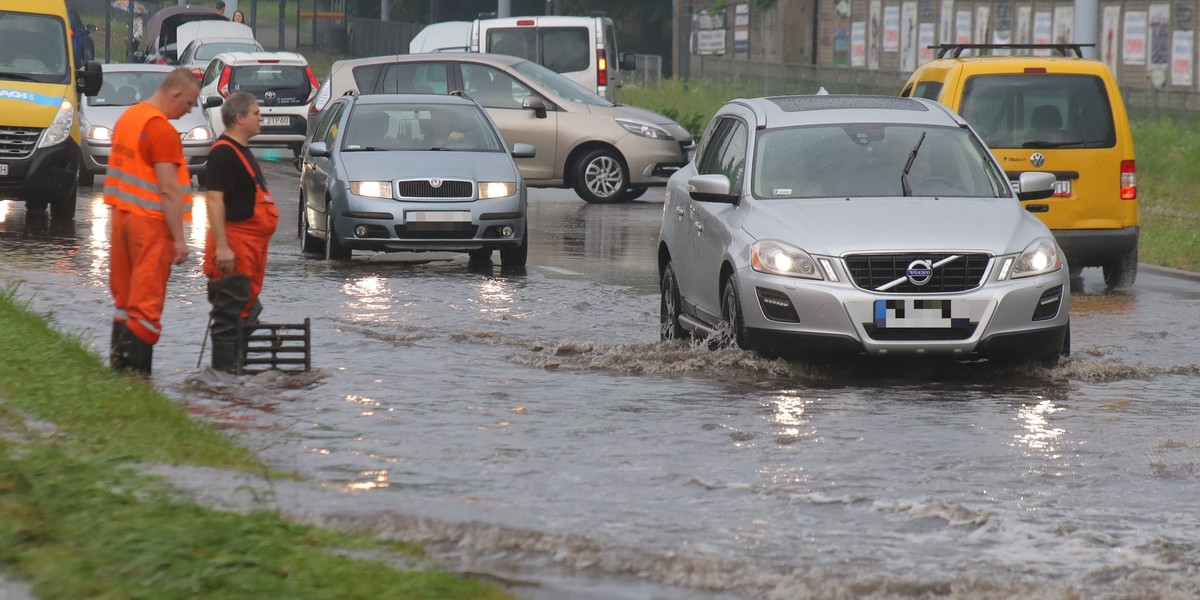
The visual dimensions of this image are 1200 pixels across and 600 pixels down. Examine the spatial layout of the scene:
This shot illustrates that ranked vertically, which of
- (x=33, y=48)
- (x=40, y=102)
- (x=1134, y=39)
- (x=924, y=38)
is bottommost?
(x=40, y=102)

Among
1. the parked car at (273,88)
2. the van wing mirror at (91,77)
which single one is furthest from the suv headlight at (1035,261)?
the parked car at (273,88)

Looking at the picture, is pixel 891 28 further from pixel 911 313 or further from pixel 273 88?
pixel 911 313

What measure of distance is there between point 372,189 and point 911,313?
23.4 ft

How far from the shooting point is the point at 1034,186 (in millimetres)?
11336

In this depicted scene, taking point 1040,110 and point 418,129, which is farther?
point 418,129

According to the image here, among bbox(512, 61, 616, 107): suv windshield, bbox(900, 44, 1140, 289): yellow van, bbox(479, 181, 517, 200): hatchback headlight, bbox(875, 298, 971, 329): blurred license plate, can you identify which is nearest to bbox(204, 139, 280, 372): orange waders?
bbox(875, 298, 971, 329): blurred license plate

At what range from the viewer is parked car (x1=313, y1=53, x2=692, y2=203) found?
76.5ft

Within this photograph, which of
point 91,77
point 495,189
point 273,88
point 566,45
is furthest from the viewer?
point 273,88

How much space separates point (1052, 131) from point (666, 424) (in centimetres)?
730

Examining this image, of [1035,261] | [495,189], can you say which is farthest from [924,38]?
[1035,261]

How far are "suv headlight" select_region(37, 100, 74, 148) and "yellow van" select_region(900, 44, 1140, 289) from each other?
9172 millimetres

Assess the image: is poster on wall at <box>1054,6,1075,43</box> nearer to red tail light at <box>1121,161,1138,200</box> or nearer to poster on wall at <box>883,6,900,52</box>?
poster on wall at <box>883,6,900,52</box>

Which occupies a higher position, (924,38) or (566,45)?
(924,38)

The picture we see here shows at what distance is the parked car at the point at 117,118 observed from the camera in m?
24.0
